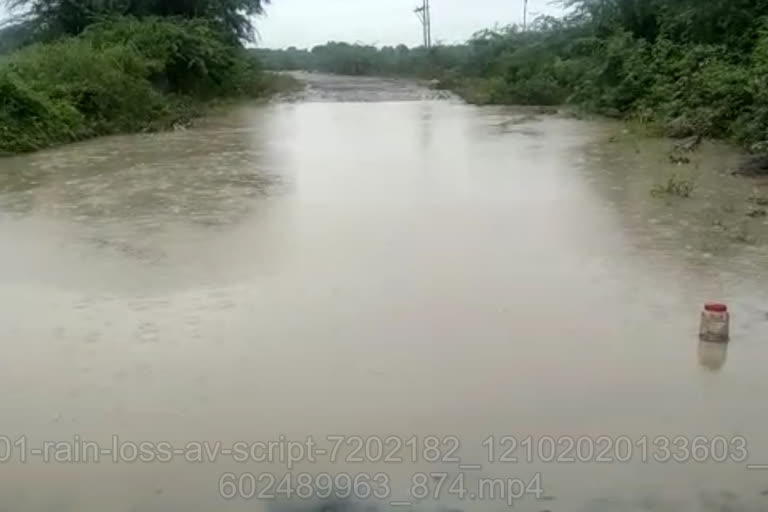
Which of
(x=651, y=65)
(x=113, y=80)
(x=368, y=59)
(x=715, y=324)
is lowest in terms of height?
(x=368, y=59)

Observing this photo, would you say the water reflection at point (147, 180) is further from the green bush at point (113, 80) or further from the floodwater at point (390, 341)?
the green bush at point (113, 80)

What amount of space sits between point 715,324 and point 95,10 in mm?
22457

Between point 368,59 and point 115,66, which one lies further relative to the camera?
point 368,59

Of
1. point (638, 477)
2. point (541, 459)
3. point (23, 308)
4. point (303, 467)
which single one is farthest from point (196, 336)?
point (638, 477)

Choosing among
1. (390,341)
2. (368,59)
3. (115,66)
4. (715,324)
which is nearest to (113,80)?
(115,66)

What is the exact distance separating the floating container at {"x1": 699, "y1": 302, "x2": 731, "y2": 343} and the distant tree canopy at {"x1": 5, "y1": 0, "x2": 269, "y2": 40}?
21.4 metres

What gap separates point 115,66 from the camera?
63.0ft

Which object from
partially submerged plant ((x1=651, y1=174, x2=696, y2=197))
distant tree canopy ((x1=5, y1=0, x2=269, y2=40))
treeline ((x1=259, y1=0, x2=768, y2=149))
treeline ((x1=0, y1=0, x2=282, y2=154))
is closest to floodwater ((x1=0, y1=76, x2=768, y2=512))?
partially submerged plant ((x1=651, y1=174, x2=696, y2=197))

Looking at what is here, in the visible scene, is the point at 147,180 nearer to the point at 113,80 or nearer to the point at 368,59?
the point at 113,80

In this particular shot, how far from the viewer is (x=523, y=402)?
443 cm

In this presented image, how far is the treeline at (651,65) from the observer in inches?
544

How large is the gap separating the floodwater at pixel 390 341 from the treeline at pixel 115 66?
463 centimetres

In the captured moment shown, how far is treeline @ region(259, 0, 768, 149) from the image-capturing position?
13820 millimetres

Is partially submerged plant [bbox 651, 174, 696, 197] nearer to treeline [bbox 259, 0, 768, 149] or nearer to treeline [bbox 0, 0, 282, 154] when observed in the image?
treeline [bbox 259, 0, 768, 149]
